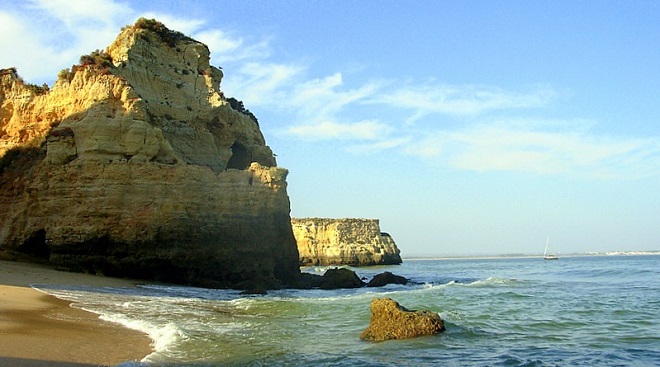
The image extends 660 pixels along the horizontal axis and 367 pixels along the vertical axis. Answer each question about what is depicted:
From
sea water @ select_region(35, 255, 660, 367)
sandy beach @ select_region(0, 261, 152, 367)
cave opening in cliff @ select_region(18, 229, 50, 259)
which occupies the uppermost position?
cave opening in cliff @ select_region(18, 229, 50, 259)

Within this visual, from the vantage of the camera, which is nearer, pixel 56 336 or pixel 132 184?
pixel 56 336

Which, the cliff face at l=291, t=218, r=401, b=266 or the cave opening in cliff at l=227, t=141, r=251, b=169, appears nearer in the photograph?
the cave opening in cliff at l=227, t=141, r=251, b=169

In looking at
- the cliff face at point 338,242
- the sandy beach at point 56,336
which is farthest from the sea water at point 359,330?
the cliff face at point 338,242

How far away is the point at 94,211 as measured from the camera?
22.4 meters

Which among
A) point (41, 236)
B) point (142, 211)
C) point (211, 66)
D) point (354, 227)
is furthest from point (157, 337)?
point (354, 227)

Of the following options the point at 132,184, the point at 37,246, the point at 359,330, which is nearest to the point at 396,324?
the point at 359,330

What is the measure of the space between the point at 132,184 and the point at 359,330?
13766 mm

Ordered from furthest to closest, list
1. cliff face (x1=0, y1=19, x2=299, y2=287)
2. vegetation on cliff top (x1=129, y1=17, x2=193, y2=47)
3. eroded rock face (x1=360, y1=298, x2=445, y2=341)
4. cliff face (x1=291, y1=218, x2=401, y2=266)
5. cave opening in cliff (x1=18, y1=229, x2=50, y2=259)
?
cliff face (x1=291, y1=218, x2=401, y2=266)
vegetation on cliff top (x1=129, y1=17, x2=193, y2=47)
cave opening in cliff (x1=18, y1=229, x2=50, y2=259)
cliff face (x1=0, y1=19, x2=299, y2=287)
eroded rock face (x1=360, y1=298, x2=445, y2=341)

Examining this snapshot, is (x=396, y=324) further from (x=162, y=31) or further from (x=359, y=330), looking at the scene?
(x=162, y=31)

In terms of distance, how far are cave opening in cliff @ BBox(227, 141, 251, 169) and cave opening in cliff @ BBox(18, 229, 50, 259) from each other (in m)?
10.7

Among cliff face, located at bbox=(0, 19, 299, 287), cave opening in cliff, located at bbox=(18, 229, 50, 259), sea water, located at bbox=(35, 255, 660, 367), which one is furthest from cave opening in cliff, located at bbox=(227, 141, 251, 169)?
sea water, located at bbox=(35, 255, 660, 367)

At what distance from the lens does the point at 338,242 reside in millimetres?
77750

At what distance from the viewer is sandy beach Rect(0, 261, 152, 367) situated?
7.41 m

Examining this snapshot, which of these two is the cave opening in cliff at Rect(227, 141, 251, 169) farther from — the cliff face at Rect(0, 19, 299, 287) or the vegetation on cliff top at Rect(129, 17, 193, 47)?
the vegetation on cliff top at Rect(129, 17, 193, 47)
